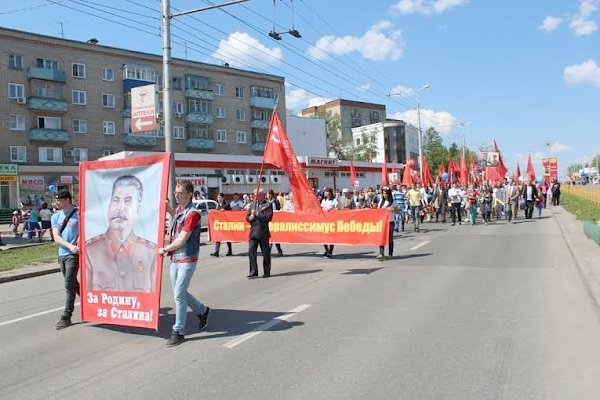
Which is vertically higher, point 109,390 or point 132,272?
point 132,272

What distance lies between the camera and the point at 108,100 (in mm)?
56375

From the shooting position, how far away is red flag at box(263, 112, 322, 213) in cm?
1236

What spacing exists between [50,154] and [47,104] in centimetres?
452

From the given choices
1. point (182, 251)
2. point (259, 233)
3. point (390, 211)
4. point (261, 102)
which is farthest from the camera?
point (261, 102)

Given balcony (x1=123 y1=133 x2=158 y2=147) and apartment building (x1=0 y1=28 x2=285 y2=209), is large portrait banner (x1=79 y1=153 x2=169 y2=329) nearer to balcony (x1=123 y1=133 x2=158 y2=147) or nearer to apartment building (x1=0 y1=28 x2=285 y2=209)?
apartment building (x1=0 y1=28 x2=285 y2=209)

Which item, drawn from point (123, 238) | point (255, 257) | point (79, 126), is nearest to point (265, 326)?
point (123, 238)

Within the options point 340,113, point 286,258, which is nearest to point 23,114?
point 286,258

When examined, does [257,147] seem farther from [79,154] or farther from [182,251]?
[182,251]

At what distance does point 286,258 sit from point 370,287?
5004mm

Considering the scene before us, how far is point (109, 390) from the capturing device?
4871mm

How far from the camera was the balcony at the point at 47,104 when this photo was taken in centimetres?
5012

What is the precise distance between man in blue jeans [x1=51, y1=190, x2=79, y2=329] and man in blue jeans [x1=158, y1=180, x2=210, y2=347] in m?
1.62

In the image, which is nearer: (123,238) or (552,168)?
(123,238)

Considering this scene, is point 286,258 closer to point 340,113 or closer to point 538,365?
point 538,365
